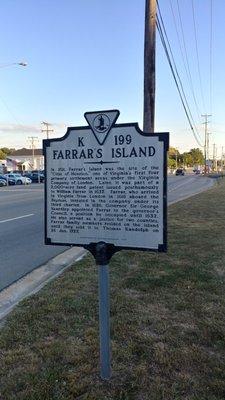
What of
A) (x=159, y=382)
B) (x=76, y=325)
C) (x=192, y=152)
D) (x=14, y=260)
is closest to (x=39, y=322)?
(x=76, y=325)

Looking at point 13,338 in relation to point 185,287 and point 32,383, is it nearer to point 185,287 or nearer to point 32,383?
point 32,383

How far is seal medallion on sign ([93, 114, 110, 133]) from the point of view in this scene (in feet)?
11.5

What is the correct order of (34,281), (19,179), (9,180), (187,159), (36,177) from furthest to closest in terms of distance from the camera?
1. (187,159)
2. (36,177)
3. (19,179)
4. (9,180)
5. (34,281)

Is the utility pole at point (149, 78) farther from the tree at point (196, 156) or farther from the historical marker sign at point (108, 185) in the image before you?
the tree at point (196, 156)

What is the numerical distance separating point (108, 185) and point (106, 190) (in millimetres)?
42

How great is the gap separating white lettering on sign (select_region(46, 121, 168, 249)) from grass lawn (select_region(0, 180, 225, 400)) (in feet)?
3.34

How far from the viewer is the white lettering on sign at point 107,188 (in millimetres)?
3418

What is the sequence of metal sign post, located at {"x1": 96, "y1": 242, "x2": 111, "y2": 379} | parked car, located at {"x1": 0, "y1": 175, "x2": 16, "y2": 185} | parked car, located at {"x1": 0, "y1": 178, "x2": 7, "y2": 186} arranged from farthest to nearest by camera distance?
parked car, located at {"x1": 0, "y1": 175, "x2": 16, "y2": 185}
parked car, located at {"x1": 0, "y1": 178, "x2": 7, "y2": 186}
metal sign post, located at {"x1": 96, "y1": 242, "x2": 111, "y2": 379}

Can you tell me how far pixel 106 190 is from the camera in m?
3.55

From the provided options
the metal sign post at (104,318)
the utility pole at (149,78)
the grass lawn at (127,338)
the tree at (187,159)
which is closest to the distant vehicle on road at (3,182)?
the utility pole at (149,78)

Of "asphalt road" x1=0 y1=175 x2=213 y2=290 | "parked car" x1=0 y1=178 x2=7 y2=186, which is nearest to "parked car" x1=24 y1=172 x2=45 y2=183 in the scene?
"parked car" x1=0 y1=178 x2=7 y2=186

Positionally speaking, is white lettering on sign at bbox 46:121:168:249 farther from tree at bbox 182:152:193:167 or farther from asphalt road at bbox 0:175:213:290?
tree at bbox 182:152:193:167

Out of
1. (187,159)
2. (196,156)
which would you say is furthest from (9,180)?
(196,156)

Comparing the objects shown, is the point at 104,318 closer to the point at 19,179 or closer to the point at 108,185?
the point at 108,185
